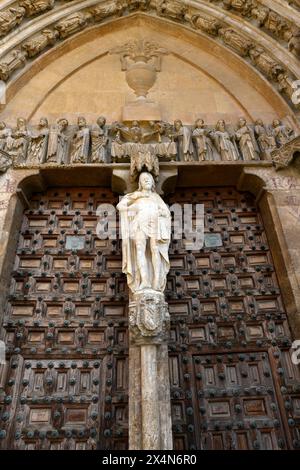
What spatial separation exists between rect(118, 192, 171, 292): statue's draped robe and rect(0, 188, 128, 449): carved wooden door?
83 cm

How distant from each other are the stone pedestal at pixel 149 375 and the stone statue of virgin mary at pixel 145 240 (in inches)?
7.6

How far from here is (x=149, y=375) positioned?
12.2 ft

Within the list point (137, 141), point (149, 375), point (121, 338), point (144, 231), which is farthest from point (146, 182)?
point (149, 375)

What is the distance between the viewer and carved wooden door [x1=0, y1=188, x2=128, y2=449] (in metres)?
4.21

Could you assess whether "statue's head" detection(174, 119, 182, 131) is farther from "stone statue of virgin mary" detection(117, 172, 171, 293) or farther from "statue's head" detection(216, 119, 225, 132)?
"stone statue of virgin mary" detection(117, 172, 171, 293)

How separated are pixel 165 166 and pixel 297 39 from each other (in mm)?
2963

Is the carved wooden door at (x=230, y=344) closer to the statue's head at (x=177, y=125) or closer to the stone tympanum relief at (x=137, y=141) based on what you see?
the stone tympanum relief at (x=137, y=141)

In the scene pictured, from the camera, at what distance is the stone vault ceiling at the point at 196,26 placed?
20.5ft

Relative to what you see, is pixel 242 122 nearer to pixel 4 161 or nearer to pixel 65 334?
pixel 4 161

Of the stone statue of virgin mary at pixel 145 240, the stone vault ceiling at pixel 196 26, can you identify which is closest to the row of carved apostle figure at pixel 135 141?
the stone vault ceiling at pixel 196 26

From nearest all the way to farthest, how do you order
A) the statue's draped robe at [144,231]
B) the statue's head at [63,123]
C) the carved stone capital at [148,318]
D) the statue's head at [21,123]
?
the carved stone capital at [148,318] → the statue's draped robe at [144,231] → the statue's head at [21,123] → the statue's head at [63,123]

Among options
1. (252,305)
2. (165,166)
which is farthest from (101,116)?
(252,305)

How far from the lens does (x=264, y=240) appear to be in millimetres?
5578
